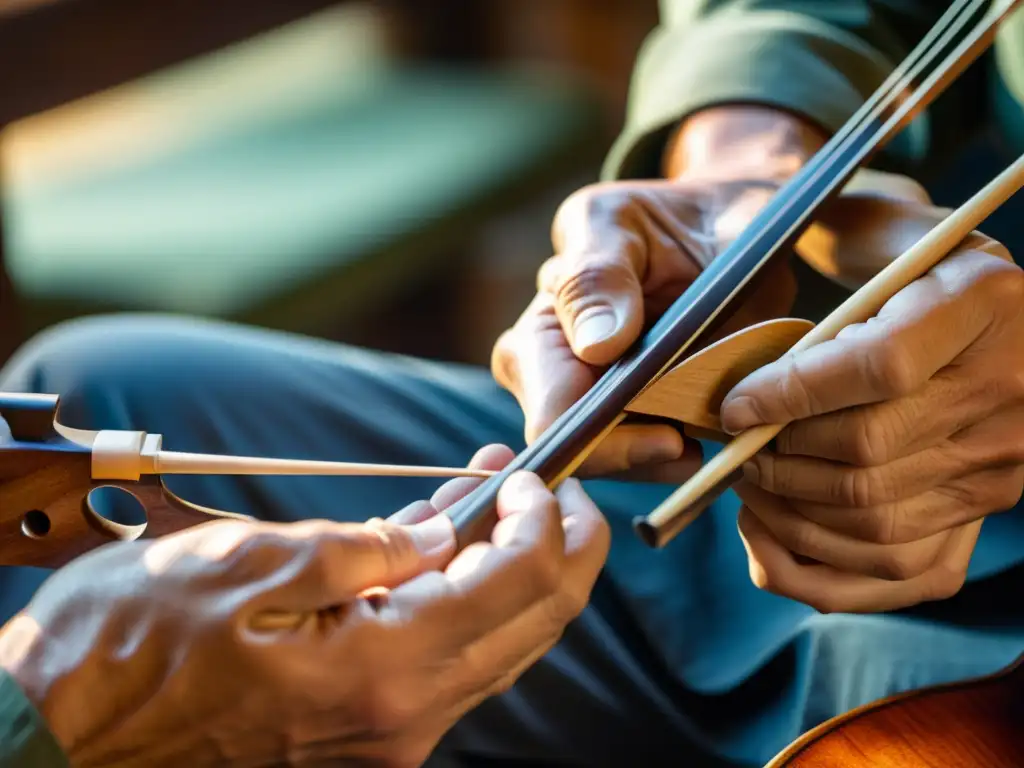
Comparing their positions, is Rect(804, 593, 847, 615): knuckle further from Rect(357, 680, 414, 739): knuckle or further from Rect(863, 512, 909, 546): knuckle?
Rect(357, 680, 414, 739): knuckle

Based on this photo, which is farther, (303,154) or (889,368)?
(303,154)

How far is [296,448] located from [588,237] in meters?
0.24

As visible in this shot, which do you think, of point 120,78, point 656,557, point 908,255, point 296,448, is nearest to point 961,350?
point 908,255

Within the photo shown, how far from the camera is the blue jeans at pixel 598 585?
653 millimetres

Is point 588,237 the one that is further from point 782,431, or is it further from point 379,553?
point 379,553

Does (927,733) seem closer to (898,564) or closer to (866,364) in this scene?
(898,564)

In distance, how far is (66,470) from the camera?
51 centimetres

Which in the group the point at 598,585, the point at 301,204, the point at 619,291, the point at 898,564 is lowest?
the point at 301,204

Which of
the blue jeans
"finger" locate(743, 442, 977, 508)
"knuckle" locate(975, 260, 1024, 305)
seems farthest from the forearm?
"knuckle" locate(975, 260, 1024, 305)

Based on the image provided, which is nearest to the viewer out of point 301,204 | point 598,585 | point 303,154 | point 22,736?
point 22,736

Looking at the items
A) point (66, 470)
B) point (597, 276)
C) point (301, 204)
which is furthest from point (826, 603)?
point (301, 204)

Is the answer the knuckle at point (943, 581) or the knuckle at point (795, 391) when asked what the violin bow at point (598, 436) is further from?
the knuckle at point (943, 581)

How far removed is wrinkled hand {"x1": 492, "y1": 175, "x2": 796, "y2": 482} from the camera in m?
0.63

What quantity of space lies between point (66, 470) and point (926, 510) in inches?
17.0
